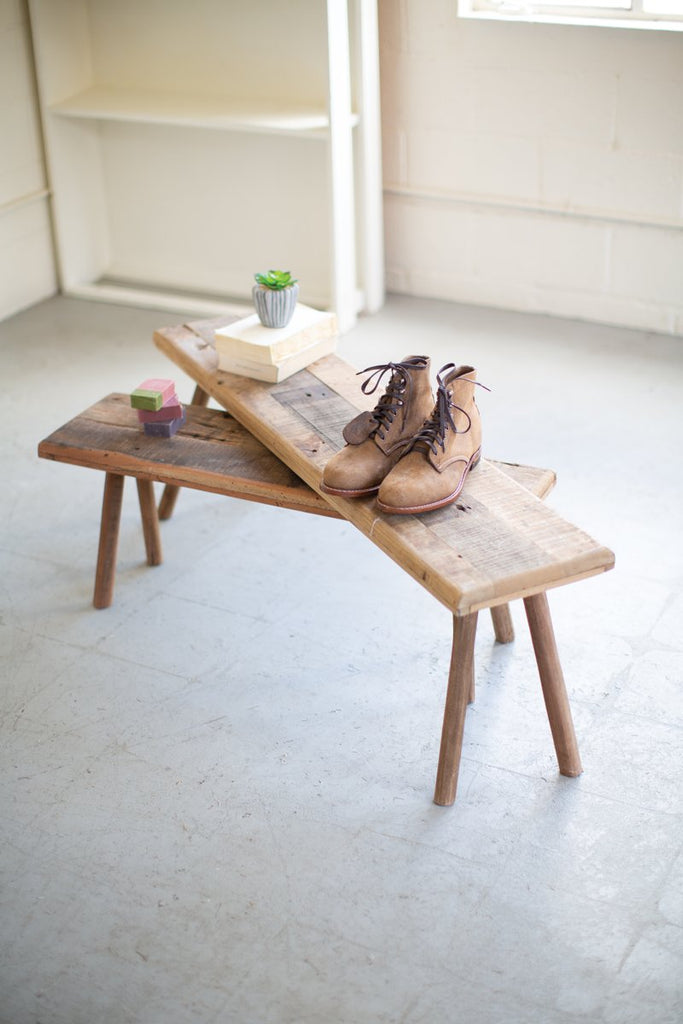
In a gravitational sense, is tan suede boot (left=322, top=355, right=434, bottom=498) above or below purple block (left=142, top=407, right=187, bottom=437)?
above

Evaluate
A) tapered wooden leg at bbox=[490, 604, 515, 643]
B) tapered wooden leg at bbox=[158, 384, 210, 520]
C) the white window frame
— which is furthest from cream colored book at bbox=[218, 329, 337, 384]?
the white window frame

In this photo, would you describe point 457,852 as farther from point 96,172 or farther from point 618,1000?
point 96,172

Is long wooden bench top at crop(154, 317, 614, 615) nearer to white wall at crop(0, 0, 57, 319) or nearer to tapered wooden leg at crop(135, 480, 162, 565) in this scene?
tapered wooden leg at crop(135, 480, 162, 565)

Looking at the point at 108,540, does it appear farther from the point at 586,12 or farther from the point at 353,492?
the point at 586,12

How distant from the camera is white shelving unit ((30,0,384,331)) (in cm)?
397

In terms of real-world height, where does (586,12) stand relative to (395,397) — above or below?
above

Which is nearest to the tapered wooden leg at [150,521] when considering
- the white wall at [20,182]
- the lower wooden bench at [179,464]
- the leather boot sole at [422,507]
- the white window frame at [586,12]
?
the lower wooden bench at [179,464]

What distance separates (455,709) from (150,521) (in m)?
1.03

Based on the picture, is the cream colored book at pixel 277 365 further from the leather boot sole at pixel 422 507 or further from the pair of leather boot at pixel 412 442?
the leather boot sole at pixel 422 507

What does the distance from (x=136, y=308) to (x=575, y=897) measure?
3.02 meters

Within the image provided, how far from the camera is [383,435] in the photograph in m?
2.16

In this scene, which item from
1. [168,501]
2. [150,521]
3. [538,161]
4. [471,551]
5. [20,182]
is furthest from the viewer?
[20,182]

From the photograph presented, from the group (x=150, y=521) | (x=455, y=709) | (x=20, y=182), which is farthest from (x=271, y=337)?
(x=20, y=182)

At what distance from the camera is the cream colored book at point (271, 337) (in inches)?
103
